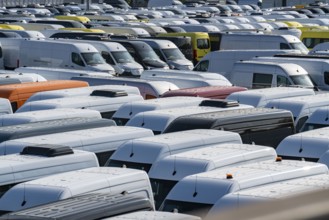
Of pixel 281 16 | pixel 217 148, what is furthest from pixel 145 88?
pixel 281 16

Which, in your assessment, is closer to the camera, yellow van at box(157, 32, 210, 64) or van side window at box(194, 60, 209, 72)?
van side window at box(194, 60, 209, 72)

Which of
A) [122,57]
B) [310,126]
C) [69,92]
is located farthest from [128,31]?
[310,126]

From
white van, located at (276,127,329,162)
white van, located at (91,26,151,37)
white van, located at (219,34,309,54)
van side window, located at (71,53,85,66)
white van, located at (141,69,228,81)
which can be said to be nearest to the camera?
white van, located at (276,127,329,162)

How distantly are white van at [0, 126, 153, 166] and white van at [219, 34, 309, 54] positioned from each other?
1651 cm

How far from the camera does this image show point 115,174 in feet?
24.4

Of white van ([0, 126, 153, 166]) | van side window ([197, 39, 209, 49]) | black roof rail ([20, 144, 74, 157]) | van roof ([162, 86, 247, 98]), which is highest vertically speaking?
black roof rail ([20, 144, 74, 157])

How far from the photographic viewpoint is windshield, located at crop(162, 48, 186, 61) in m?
26.3

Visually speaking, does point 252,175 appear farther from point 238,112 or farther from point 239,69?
point 239,69

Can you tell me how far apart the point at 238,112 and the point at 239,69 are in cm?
723

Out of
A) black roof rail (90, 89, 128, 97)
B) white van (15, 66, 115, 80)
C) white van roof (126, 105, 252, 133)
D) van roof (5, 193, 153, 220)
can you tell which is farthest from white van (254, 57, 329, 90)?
van roof (5, 193, 153, 220)

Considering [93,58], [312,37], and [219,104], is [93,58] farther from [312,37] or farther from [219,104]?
[219,104]

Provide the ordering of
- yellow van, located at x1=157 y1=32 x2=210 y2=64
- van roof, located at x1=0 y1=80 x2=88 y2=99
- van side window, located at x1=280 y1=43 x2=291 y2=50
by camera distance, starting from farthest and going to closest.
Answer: yellow van, located at x1=157 y1=32 x2=210 y2=64, van side window, located at x1=280 y1=43 x2=291 y2=50, van roof, located at x1=0 y1=80 x2=88 y2=99

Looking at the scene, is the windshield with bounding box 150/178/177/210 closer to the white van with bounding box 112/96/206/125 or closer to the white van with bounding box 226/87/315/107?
the white van with bounding box 112/96/206/125

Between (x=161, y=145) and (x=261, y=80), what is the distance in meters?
9.80
